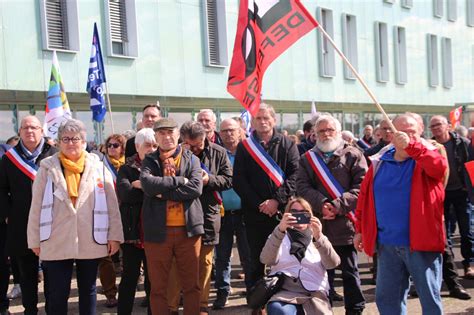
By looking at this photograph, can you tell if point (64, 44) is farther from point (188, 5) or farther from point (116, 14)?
point (188, 5)

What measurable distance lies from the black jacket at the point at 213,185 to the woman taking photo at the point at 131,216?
0.62 meters

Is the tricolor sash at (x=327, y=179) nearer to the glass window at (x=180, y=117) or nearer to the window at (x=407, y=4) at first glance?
the glass window at (x=180, y=117)

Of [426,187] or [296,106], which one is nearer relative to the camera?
[426,187]

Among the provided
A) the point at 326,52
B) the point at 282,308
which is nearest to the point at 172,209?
the point at 282,308

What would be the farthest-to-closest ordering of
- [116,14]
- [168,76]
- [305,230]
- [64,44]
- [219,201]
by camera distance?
[168,76] → [116,14] → [64,44] → [219,201] → [305,230]

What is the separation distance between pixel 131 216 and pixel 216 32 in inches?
624

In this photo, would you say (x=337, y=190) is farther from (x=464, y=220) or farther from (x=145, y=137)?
(x=464, y=220)

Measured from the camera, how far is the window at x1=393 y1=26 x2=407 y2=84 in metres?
30.1

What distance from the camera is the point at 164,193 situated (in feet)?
19.3

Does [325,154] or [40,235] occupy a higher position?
[325,154]

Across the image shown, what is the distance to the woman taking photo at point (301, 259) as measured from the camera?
18.2 feet

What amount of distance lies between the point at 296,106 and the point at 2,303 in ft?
62.5

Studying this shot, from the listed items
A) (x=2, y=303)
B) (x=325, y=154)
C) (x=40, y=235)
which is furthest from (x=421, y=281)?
(x=2, y=303)

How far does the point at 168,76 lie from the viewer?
20.1 meters
